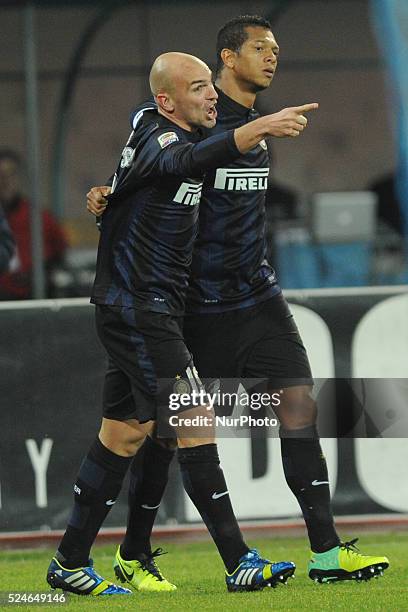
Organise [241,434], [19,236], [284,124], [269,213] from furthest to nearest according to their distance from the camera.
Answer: [269,213] → [19,236] → [241,434] → [284,124]

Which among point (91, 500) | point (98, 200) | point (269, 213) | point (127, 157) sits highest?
point (127, 157)

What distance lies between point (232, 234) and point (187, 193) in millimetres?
490

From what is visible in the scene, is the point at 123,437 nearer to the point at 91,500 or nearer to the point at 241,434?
the point at 91,500

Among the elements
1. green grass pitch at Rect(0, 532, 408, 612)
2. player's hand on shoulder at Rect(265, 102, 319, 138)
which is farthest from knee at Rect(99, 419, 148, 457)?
player's hand on shoulder at Rect(265, 102, 319, 138)

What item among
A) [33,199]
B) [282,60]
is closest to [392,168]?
[282,60]

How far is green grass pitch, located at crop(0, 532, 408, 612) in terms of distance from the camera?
5422 millimetres

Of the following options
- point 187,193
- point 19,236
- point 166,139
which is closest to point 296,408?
point 187,193

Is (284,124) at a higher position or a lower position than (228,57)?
lower

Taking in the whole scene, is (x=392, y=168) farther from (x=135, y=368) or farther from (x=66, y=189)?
(x=135, y=368)

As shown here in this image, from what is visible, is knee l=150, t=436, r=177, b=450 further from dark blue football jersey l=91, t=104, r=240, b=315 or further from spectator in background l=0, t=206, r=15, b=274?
spectator in background l=0, t=206, r=15, b=274

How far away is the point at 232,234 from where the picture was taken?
6.12m

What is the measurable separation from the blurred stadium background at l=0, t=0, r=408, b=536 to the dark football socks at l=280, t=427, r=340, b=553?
5.45 feet

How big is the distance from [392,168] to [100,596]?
10.6 meters

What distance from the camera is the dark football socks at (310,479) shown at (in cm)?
600
